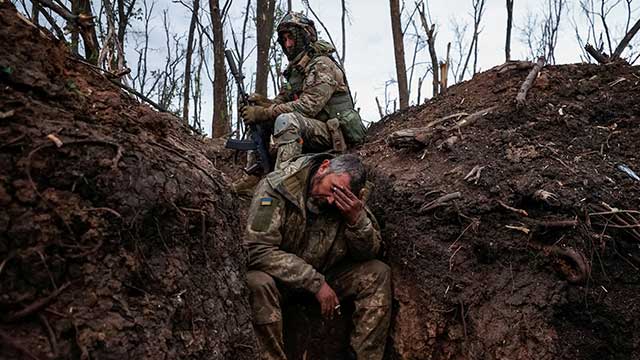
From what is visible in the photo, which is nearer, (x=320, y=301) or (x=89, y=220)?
(x=89, y=220)

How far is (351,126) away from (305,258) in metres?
2.65

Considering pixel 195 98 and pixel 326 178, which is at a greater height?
pixel 195 98

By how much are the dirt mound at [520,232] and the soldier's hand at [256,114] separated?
5.36ft

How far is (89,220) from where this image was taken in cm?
226

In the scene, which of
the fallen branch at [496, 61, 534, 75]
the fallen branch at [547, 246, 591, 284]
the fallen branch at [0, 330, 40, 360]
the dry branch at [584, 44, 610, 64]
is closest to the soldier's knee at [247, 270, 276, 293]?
the fallen branch at [0, 330, 40, 360]

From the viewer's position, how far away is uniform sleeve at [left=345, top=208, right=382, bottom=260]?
3795mm

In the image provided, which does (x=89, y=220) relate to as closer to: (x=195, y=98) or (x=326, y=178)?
(x=326, y=178)

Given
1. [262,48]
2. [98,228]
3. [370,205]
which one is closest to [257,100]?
[370,205]

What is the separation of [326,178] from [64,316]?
2158mm

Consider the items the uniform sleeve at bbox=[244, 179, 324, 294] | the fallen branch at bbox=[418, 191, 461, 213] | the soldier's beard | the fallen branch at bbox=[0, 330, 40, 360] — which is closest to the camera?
the fallen branch at bbox=[0, 330, 40, 360]

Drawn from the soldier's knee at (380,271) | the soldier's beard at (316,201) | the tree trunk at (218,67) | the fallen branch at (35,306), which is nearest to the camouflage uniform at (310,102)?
the soldier's beard at (316,201)

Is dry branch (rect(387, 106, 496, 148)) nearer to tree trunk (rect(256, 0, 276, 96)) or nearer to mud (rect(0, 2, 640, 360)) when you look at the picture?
mud (rect(0, 2, 640, 360))

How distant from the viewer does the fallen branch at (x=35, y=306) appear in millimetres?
1883

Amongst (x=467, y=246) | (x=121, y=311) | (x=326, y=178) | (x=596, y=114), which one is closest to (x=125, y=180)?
(x=121, y=311)
